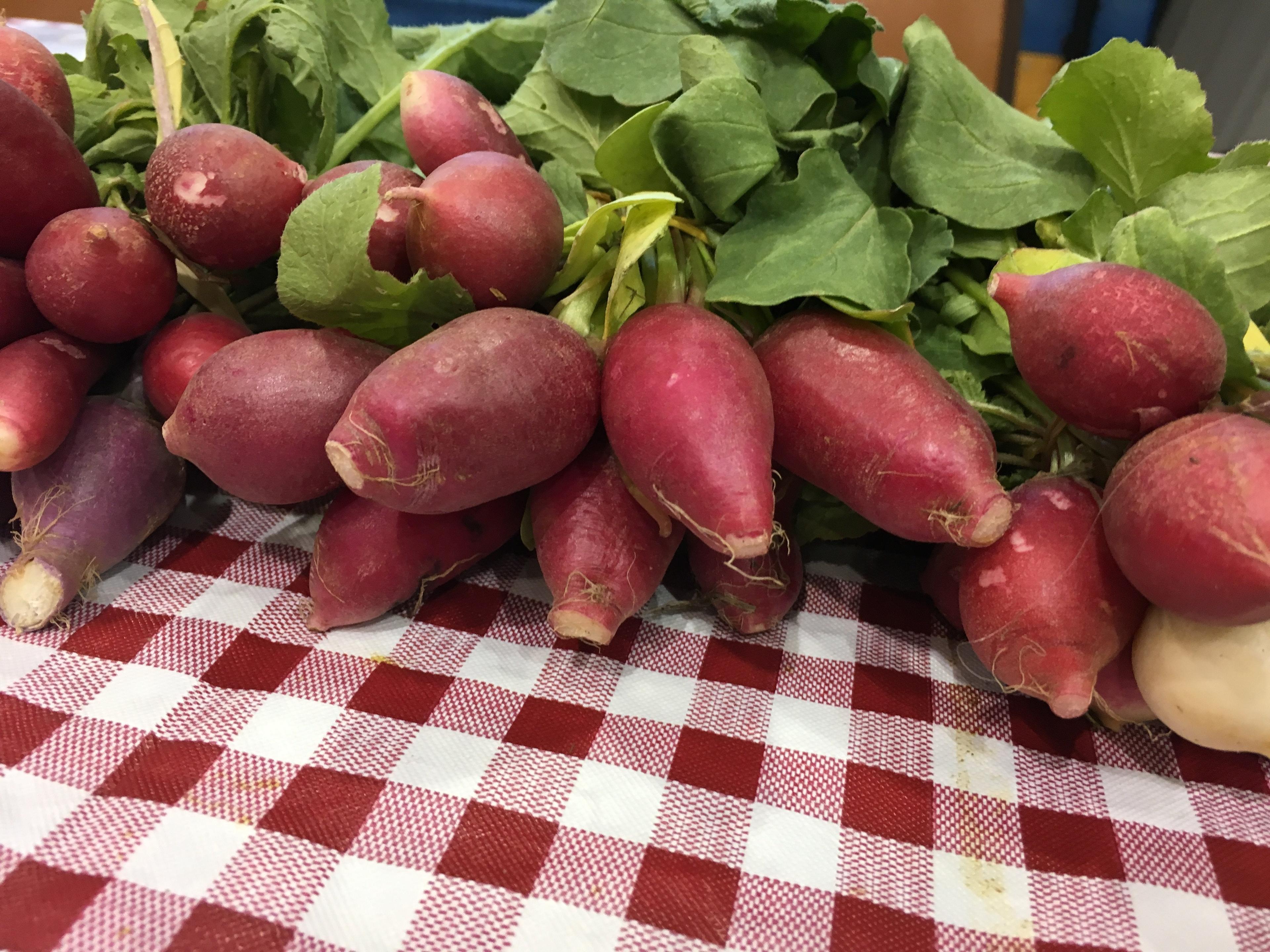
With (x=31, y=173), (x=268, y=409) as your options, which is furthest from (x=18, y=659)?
(x=31, y=173)

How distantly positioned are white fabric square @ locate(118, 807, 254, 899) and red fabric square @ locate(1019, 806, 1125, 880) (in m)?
0.51

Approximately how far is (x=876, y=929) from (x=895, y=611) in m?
0.31

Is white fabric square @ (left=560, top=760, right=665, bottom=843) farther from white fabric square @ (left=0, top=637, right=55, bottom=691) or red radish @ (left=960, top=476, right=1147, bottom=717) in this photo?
white fabric square @ (left=0, top=637, right=55, bottom=691)

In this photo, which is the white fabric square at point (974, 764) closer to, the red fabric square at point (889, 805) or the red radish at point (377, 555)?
the red fabric square at point (889, 805)

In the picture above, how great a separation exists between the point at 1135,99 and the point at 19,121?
91cm

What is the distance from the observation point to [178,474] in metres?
0.77

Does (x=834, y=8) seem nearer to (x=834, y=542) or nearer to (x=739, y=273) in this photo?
(x=739, y=273)

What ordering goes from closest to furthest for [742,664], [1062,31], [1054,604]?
1. [1054,604]
2. [742,664]
3. [1062,31]

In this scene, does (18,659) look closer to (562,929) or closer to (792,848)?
(562,929)

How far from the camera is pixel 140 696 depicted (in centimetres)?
61

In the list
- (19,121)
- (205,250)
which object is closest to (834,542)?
(205,250)

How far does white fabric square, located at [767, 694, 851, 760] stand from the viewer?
0.60m

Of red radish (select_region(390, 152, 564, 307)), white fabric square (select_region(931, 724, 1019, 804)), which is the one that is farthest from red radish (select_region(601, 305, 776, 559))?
white fabric square (select_region(931, 724, 1019, 804))

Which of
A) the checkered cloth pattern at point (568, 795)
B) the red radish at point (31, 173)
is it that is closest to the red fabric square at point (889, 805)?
the checkered cloth pattern at point (568, 795)
